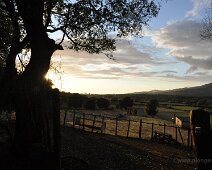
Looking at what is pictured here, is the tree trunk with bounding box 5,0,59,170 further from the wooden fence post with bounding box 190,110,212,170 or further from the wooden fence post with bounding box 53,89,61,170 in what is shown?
the wooden fence post with bounding box 190,110,212,170

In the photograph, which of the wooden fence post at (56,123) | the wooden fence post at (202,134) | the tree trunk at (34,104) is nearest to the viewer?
the wooden fence post at (202,134)

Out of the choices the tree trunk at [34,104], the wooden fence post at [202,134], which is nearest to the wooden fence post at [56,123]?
the tree trunk at [34,104]

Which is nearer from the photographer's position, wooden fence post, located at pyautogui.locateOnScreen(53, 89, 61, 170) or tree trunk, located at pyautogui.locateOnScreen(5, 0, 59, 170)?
wooden fence post, located at pyautogui.locateOnScreen(53, 89, 61, 170)

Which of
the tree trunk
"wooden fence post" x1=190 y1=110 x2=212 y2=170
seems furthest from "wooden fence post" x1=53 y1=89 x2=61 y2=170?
"wooden fence post" x1=190 y1=110 x2=212 y2=170

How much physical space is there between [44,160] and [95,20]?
8611 millimetres

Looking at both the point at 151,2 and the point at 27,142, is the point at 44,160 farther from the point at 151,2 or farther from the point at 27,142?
the point at 151,2

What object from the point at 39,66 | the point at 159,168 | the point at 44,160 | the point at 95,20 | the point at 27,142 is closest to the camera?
the point at 44,160

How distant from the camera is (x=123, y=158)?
20547 millimetres

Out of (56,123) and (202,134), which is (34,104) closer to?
(56,123)

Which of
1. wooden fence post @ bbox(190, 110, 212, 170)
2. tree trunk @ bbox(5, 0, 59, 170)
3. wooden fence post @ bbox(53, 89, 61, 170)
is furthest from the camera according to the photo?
tree trunk @ bbox(5, 0, 59, 170)

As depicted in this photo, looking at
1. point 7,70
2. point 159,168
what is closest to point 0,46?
point 7,70

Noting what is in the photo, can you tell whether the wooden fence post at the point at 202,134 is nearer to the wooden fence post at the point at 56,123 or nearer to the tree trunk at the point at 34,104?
the wooden fence post at the point at 56,123

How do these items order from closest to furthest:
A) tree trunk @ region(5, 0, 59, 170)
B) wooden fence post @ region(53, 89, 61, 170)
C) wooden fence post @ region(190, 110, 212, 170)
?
1. wooden fence post @ region(190, 110, 212, 170)
2. wooden fence post @ region(53, 89, 61, 170)
3. tree trunk @ region(5, 0, 59, 170)

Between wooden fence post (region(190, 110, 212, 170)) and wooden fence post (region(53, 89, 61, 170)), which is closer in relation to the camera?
wooden fence post (region(190, 110, 212, 170))
